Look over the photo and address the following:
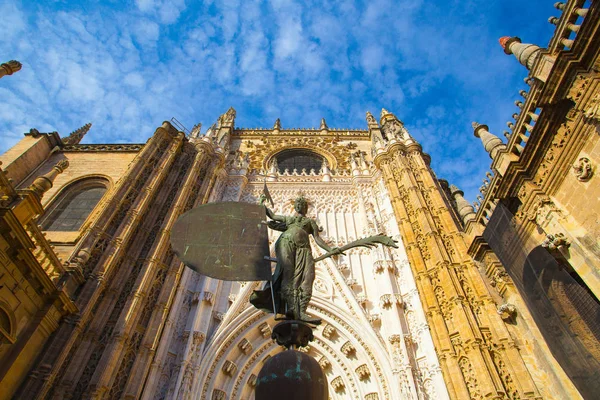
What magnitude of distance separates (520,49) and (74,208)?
16015 millimetres

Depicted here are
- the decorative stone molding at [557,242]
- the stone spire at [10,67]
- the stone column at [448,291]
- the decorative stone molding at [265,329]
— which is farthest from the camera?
the decorative stone molding at [265,329]

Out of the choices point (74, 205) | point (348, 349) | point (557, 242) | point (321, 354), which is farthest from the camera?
point (74, 205)

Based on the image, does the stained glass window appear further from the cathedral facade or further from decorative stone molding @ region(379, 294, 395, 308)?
decorative stone molding @ region(379, 294, 395, 308)

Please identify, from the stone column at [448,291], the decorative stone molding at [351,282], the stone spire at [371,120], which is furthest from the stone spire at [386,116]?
the decorative stone molding at [351,282]

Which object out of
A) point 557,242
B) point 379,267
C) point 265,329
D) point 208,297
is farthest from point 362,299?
point 557,242

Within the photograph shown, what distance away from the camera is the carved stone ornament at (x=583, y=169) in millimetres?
7484

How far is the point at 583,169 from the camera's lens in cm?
759

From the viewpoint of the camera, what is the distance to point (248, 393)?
10609 mm

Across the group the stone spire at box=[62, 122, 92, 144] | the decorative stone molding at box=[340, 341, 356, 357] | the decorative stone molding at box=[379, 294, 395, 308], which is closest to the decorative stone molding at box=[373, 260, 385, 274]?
the decorative stone molding at box=[379, 294, 395, 308]

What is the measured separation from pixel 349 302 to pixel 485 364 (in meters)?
4.25

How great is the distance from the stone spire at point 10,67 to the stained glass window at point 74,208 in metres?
5.61

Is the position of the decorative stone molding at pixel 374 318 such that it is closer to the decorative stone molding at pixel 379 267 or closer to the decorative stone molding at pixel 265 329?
the decorative stone molding at pixel 379 267

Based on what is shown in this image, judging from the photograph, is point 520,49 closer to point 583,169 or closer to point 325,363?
point 583,169

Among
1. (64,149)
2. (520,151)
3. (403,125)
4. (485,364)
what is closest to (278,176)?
(403,125)
